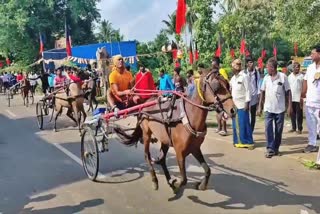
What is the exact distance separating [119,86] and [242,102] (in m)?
3.37

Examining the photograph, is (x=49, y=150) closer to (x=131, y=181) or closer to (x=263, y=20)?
(x=131, y=181)

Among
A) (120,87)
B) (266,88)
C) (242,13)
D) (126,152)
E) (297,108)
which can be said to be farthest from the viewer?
(242,13)

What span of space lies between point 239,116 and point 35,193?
4993 mm

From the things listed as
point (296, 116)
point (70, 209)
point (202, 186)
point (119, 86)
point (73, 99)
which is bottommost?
point (70, 209)

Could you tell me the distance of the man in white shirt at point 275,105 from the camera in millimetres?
8930

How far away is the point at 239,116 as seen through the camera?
32.9 ft

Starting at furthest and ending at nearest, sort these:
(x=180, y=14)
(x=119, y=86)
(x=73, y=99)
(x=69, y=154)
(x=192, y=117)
Result: (x=180, y=14), (x=73, y=99), (x=69, y=154), (x=119, y=86), (x=192, y=117)

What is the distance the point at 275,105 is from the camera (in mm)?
8930

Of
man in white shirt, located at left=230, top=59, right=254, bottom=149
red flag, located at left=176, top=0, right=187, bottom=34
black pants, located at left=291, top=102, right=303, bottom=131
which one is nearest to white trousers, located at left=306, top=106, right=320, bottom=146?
man in white shirt, located at left=230, top=59, right=254, bottom=149

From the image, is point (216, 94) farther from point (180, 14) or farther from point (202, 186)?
point (180, 14)

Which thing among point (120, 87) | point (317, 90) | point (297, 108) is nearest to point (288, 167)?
point (317, 90)

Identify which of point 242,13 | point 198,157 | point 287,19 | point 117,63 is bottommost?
point 198,157

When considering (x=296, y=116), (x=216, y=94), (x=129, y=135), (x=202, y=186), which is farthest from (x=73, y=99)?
(x=216, y=94)

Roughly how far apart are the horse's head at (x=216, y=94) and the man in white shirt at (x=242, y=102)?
13.7ft
